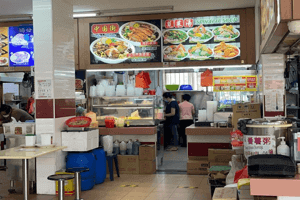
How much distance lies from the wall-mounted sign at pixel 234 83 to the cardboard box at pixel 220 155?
189 centimetres

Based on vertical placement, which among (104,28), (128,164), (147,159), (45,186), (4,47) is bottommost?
(45,186)

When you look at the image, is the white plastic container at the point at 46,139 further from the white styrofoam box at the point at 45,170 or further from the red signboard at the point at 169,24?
the red signboard at the point at 169,24

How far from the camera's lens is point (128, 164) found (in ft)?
27.6

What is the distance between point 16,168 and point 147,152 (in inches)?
106

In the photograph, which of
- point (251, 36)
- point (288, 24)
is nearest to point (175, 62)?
point (251, 36)

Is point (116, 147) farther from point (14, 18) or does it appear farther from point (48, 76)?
point (14, 18)

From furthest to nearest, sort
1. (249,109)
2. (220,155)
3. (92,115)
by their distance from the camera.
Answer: (92,115) < (220,155) < (249,109)

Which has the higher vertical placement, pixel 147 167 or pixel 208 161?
pixel 208 161

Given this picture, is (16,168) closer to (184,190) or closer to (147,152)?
(147,152)

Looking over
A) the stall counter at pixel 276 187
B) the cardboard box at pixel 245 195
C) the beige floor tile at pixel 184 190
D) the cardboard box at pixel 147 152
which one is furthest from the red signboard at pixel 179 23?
the stall counter at pixel 276 187

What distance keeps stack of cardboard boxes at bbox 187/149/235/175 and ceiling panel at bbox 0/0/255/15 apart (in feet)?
9.94

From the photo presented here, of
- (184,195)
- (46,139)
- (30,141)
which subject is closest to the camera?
(30,141)

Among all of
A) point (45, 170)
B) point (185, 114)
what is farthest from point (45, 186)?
point (185, 114)

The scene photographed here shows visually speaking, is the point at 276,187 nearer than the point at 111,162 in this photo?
Yes
